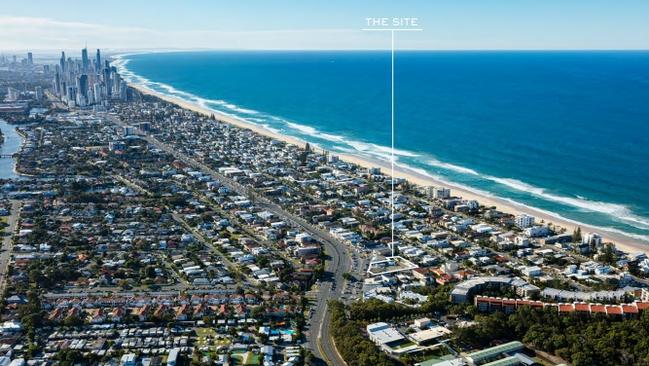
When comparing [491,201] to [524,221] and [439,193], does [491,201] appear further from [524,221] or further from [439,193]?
[524,221]

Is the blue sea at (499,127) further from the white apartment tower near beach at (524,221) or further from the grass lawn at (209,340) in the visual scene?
the grass lawn at (209,340)

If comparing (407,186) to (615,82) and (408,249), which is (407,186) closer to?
(408,249)

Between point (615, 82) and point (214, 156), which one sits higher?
point (615, 82)

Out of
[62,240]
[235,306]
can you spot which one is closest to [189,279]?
[235,306]

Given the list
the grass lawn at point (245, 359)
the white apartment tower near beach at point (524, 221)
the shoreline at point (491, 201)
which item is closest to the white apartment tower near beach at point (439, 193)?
the shoreline at point (491, 201)

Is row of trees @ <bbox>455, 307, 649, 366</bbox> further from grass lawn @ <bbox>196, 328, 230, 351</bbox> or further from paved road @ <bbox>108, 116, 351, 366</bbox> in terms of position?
grass lawn @ <bbox>196, 328, 230, 351</bbox>

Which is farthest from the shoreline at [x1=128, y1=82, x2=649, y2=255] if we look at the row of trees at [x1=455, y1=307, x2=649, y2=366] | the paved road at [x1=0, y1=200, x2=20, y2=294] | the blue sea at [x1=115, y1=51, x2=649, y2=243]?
the paved road at [x1=0, y1=200, x2=20, y2=294]
